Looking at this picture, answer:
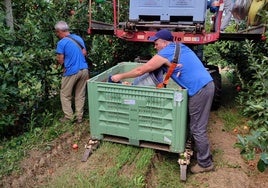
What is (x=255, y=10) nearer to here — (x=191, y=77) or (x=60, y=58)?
(x=191, y=77)

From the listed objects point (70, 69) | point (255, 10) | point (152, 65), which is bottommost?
point (70, 69)

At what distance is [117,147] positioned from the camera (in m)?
4.43

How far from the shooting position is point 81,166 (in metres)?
4.26

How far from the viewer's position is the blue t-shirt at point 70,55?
535 centimetres

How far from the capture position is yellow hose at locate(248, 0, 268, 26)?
5586 millimetres

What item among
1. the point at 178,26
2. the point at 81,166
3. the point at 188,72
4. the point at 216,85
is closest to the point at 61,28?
the point at 178,26

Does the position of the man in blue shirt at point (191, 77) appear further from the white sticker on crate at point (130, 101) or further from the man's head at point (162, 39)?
the white sticker on crate at point (130, 101)

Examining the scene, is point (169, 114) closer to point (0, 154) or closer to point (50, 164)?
point (50, 164)

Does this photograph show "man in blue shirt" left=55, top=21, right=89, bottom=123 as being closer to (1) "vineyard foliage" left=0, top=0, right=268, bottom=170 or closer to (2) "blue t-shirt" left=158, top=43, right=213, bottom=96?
(1) "vineyard foliage" left=0, top=0, right=268, bottom=170

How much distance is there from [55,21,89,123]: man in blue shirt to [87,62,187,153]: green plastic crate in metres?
1.16

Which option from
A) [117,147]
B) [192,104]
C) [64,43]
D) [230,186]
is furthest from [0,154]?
[230,186]

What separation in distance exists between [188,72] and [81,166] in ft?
5.75

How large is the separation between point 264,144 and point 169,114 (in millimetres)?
1432

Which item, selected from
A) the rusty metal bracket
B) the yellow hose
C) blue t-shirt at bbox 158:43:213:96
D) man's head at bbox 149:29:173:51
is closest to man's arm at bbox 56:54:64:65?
the rusty metal bracket
